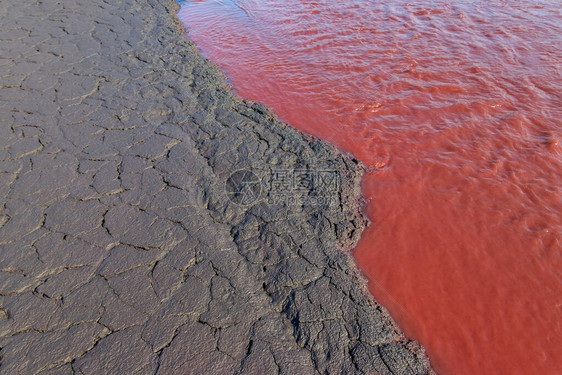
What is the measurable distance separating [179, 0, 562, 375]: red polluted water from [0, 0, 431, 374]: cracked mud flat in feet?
1.46

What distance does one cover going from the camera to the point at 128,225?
336cm

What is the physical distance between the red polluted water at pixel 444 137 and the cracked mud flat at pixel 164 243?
1.46 feet

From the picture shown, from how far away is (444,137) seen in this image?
4766mm

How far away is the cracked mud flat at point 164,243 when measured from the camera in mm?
2480

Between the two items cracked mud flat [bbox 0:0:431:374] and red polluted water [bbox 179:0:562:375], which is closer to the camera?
cracked mud flat [bbox 0:0:431:374]

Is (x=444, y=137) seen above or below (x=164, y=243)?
above

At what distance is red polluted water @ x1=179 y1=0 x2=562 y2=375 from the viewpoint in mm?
2926

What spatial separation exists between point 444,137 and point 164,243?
12.9ft

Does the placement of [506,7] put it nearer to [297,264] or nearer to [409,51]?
[409,51]

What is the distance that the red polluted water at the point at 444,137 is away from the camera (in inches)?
115

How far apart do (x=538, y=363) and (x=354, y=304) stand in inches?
56.2

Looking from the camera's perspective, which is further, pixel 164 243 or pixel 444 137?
pixel 444 137

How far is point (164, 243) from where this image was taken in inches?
126

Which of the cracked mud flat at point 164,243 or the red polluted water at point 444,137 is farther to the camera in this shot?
the red polluted water at point 444,137
